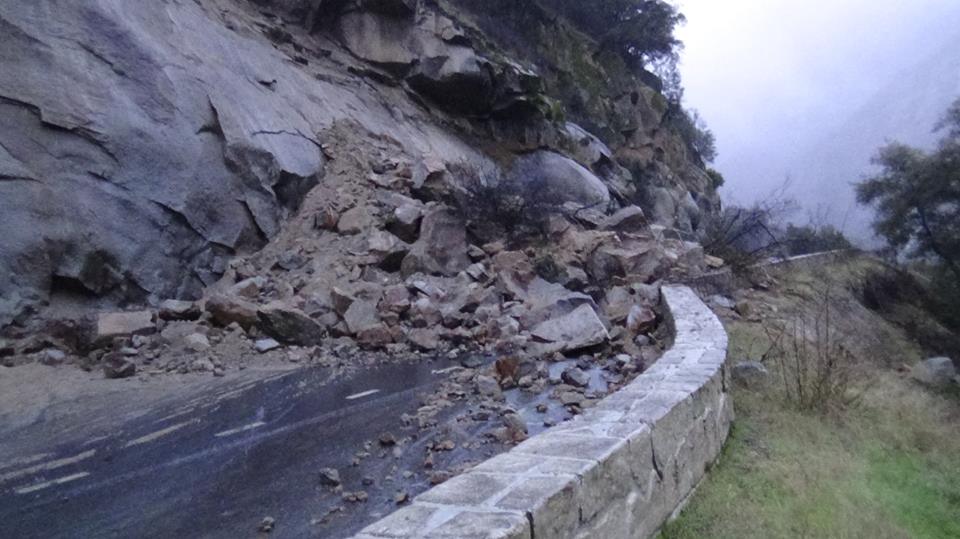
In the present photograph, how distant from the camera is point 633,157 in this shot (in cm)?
2472

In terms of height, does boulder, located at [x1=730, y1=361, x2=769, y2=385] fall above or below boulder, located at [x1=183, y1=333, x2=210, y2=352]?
below

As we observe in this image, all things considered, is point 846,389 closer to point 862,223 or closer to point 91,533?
point 91,533

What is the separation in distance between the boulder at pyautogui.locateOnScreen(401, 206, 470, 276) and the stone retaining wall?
182 inches

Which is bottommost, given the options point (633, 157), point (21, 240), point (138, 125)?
point (21, 240)

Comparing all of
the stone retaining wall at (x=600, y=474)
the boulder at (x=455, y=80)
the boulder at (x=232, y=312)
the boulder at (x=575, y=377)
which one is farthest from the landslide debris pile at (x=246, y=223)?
the stone retaining wall at (x=600, y=474)

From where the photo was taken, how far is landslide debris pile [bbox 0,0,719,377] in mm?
7543

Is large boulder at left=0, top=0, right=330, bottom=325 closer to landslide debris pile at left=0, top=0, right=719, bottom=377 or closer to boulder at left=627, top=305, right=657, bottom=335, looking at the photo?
landslide debris pile at left=0, top=0, right=719, bottom=377

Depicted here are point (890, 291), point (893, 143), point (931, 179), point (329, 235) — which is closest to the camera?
point (329, 235)

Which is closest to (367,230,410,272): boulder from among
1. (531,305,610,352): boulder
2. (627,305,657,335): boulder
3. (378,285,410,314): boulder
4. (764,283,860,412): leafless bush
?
(378,285,410,314): boulder

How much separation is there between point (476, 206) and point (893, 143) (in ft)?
53.5

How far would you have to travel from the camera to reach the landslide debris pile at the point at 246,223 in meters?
7.54

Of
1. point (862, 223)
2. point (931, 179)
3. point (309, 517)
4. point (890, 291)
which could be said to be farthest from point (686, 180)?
point (309, 517)

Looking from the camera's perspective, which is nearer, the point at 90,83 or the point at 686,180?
the point at 90,83

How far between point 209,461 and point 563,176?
12.3 m
